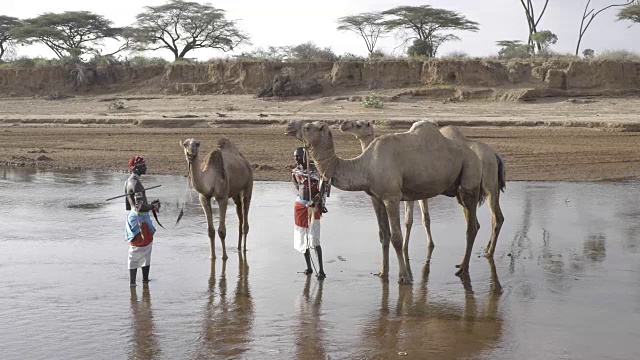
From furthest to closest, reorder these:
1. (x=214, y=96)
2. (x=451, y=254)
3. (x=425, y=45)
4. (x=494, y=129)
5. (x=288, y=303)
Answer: (x=425, y=45) → (x=214, y=96) → (x=494, y=129) → (x=451, y=254) → (x=288, y=303)

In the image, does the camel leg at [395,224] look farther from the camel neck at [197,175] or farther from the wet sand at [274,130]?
the wet sand at [274,130]

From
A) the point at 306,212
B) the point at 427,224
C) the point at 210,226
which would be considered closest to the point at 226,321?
the point at 306,212

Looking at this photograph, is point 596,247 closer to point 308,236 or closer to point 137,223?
point 308,236

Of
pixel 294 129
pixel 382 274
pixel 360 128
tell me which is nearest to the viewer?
pixel 294 129

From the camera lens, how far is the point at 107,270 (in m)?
10.7

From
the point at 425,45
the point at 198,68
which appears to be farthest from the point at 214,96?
the point at 425,45

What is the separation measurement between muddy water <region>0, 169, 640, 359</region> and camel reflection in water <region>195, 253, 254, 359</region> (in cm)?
2

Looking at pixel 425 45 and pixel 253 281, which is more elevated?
pixel 425 45

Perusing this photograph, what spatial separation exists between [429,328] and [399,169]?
2.16m

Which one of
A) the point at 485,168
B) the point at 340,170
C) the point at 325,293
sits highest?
the point at 340,170

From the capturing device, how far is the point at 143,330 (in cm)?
822

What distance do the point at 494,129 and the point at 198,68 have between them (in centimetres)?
1992

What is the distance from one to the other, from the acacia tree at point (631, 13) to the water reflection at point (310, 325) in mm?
44120

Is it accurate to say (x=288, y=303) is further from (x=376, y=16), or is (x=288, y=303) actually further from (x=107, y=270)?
(x=376, y=16)
